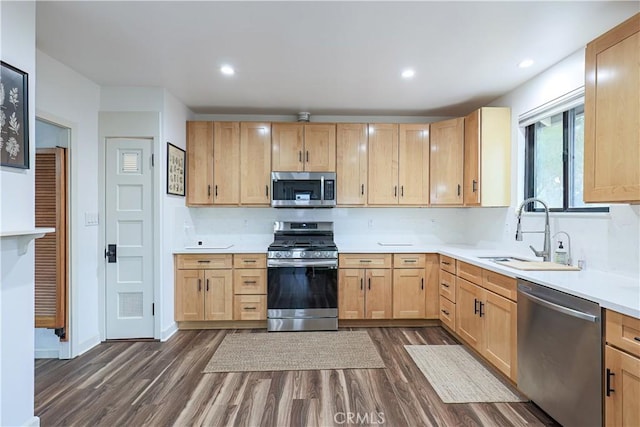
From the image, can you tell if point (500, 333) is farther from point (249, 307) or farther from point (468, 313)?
point (249, 307)

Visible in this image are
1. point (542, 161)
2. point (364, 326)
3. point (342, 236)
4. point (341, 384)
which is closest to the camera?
point (341, 384)

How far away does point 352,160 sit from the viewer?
3924 millimetres

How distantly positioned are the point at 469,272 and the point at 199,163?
3.15m

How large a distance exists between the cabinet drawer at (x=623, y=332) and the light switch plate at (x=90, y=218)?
12.6 ft

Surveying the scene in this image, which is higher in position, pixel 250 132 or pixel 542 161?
pixel 250 132

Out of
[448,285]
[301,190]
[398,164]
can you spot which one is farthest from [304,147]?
[448,285]

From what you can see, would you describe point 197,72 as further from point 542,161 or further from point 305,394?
point 542,161

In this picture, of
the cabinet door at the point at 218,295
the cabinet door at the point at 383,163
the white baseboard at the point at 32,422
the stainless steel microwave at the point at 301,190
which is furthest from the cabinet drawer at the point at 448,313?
the white baseboard at the point at 32,422

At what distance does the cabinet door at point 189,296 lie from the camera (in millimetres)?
3506

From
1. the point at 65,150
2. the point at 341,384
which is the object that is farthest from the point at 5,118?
the point at 341,384

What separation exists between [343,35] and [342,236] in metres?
2.52

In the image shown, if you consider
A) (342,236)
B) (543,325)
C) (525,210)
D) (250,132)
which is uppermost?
(250,132)

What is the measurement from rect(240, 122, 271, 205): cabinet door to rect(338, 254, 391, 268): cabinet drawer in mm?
1219

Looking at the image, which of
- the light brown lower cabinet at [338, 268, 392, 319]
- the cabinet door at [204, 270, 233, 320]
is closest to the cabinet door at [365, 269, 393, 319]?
the light brown lower cabinet at [338, 268, 392, 319]
